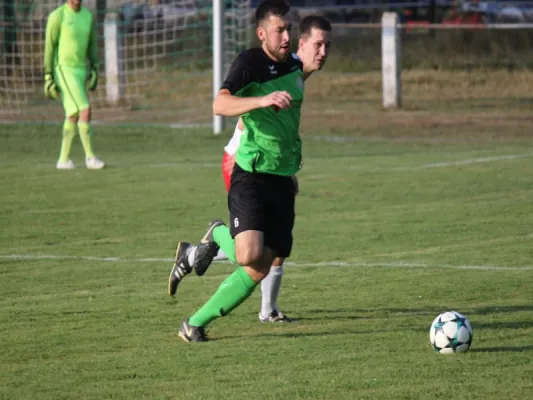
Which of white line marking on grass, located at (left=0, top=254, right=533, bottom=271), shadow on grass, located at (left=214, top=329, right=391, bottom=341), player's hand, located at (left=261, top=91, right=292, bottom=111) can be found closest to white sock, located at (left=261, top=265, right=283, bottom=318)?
shadow on grass, located at (left=214, top=329, right=391, bottom=341)

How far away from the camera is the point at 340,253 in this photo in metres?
10.1

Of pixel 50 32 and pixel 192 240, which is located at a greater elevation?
pixel 50 32

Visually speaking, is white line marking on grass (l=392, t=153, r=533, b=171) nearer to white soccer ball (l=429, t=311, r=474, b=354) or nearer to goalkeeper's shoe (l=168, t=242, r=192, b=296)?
goalkeeper's shoe (l=168, t=242, r=192, b=296)

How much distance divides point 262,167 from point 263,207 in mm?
232

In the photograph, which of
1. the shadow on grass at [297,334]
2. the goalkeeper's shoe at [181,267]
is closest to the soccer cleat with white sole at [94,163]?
the goalkeeper's shoe at [181,267]

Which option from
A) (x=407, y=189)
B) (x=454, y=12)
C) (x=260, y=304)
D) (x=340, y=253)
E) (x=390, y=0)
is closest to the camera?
(x=260, y=304)

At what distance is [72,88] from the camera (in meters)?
15.9

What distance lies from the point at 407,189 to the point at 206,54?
17.7m

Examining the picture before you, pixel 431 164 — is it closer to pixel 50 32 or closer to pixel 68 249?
pixel 50 32

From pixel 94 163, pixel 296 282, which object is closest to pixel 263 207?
pixel 296 282

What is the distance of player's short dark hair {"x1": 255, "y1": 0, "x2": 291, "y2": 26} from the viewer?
6617 mm

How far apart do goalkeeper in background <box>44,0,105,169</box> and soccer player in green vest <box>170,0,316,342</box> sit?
9.27m

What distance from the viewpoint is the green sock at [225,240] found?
7193mm

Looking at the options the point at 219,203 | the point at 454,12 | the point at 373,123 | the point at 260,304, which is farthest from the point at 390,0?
the point at 260,304
